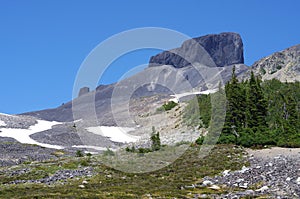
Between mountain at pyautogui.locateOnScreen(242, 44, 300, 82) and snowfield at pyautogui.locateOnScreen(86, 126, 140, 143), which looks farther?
mountain at pyautogui.locateOnScreen(242, 44, 300, 82)

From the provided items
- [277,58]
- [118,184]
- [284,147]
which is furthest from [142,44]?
[277,58]

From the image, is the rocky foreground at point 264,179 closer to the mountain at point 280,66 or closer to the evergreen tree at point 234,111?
the evergreen tree at point 234,111

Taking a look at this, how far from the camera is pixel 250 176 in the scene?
115 ft

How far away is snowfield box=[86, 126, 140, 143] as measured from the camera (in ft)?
327

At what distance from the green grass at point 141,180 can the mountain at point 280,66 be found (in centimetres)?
10481

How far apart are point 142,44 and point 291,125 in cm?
3112

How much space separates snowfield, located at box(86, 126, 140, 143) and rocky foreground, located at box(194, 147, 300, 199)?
188 feet

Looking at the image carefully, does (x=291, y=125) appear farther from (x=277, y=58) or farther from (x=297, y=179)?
(x=277, y=58)

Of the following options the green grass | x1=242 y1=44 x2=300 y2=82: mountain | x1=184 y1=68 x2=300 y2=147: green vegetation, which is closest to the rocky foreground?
the green grass

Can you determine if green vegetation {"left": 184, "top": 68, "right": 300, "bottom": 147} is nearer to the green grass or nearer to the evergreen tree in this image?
the evergreen tree

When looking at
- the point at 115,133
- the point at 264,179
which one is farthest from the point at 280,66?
the point at 264,179

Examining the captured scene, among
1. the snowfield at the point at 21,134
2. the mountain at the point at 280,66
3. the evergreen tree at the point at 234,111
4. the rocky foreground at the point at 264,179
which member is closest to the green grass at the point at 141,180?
the rocky foreground at the point at 264,179

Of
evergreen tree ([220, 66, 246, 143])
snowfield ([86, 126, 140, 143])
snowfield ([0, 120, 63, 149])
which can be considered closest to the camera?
evergreen tree ([220, 66, 246, 143])

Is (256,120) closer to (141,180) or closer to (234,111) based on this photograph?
(234,111)
